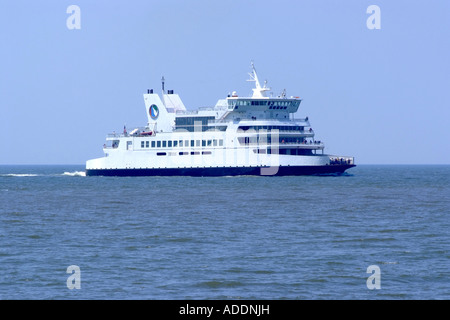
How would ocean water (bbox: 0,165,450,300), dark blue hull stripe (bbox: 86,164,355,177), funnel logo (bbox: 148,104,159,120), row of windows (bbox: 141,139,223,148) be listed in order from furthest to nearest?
1. funnel logo (bbox: 148,104,159,120)
2. row of windows (bbox: 141,139,223,148)
3. dark blue hull stripe (bbox: 86,164,355,177)
4. ocean water (bbox: 0,165,450,300)

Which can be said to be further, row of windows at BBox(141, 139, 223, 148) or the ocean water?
row of windows at BBox(141, 139, 223, 148)

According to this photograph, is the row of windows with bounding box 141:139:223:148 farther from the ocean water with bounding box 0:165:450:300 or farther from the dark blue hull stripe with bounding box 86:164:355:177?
the ocean water with bounding box 0:165:450:300

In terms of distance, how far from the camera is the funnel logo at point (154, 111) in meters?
92.7

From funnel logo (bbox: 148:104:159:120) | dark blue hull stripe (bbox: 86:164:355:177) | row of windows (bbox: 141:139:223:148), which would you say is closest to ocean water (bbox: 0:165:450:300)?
dark blue hull stripe (bbox: 86:164:355:177)

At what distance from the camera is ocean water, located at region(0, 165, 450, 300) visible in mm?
20672

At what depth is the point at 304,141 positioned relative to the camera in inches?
3238

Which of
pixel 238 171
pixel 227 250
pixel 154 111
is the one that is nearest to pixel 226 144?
pixel 238 171

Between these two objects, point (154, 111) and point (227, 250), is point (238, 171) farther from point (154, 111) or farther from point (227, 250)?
point (227, 250)

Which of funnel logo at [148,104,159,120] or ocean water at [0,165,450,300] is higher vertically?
funnel logo at [148,104,159,120]

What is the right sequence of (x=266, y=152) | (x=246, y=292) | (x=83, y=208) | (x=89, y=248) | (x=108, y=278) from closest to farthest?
(x=246, y=292) → (x=108, y=278) → (x=89, y=248) → (x=83, y=208) → (x=266, y=152)

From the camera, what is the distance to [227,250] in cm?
2706
